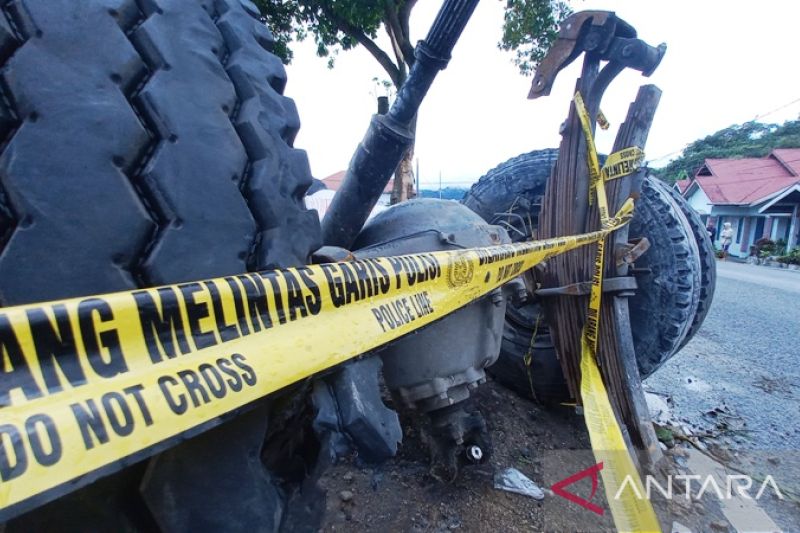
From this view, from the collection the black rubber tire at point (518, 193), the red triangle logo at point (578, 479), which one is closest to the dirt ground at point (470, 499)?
the red triangle logo at point (578, 479)

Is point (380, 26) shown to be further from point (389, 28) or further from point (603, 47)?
point (603, 47)

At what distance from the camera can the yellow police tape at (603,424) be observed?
5.15 ft

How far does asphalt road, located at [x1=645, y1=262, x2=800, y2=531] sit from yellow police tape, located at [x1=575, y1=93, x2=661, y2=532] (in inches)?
32.8

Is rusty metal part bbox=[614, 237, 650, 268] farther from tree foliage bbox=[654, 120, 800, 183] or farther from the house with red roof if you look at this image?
tree foliage bbox=[654, 120, 800, 183]

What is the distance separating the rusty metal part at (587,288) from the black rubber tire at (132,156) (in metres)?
1.76

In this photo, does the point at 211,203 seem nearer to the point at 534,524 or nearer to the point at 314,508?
the point at 314,508

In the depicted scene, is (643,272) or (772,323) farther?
(772,323)

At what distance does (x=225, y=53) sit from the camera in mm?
937

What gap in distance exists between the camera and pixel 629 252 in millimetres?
2168

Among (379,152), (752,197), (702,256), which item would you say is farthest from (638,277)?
(752,197)

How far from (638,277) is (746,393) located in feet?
6.28

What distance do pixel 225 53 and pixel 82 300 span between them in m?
0.64

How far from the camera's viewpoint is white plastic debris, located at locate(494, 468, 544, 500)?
6.27ft

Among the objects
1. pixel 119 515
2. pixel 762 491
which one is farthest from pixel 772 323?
pixel 119 515
